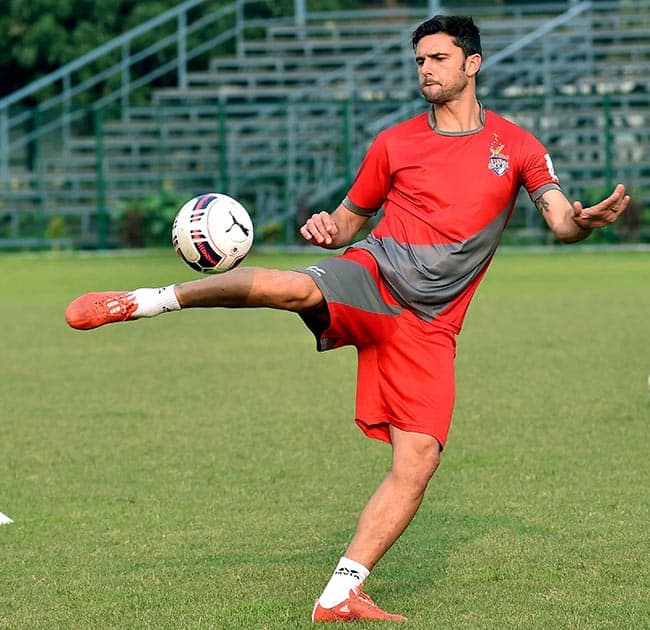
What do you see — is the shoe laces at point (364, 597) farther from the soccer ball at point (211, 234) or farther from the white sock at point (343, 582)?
the soccer ball at point (211, 234)

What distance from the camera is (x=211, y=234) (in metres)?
5.42

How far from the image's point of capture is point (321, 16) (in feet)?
122

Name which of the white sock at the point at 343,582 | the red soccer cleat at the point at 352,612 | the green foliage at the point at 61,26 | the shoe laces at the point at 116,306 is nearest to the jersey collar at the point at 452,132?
the shoe laces at the point at 116,306

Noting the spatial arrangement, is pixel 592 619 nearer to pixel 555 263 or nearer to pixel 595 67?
pixel 555 263

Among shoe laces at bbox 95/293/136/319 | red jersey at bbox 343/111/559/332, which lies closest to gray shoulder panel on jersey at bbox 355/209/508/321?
red jersey at bbox 343/111/559/332

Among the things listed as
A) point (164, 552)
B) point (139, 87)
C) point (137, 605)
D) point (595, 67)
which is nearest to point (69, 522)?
point (164, 552)

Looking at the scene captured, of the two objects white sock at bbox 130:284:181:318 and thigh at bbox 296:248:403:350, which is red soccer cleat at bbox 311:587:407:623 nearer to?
thigh at bbox 296:248:403:350

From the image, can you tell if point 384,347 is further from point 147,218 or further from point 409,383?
point 147,218

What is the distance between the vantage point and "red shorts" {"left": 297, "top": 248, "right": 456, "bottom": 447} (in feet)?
17.6

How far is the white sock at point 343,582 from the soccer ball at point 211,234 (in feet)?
3.82

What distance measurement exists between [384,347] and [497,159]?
82 centimetres

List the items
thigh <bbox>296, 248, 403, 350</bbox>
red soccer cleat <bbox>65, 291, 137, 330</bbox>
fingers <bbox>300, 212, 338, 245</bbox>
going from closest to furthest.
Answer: red soccer cleat <bbox>65, 291, 137, 330</bbox>, thigh <bbox>296, 248, 403, 350</bbox>, fingers <bbox>300, 212, 338, 245</bbox>

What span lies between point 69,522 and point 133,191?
82.5 ft

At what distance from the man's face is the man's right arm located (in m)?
0.61
